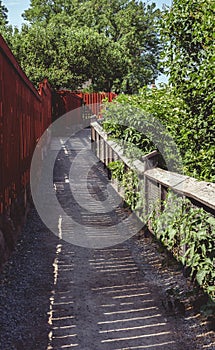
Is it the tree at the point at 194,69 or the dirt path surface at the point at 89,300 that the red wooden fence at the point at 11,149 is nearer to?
the dirt path surface at the point at 89,300

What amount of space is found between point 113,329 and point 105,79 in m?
28.4

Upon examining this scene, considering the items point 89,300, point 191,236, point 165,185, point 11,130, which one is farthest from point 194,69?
point 89,300

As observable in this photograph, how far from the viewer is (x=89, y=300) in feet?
14.5

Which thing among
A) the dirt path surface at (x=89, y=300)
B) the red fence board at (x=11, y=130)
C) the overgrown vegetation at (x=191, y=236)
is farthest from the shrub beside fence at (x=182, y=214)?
the red fence board at (x=11, y=130)

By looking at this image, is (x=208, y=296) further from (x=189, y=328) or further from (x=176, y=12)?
(x=176, y=12)

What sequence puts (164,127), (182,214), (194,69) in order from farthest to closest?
(164,127) < (194,69) < (182,214)

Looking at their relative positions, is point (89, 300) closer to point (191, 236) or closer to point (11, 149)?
point (191, 236)

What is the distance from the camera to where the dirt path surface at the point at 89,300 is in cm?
366

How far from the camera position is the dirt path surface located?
3.66 metres

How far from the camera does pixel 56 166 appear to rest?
1322cm

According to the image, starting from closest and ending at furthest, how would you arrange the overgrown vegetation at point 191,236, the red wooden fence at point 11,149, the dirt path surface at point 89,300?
the dirt path surface at point 89,300 < the overgrown vegetation at point 191,236 < the red wooden fence at point 11,149

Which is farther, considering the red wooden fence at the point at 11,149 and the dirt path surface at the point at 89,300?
the red wooden fence at the point at 11,149

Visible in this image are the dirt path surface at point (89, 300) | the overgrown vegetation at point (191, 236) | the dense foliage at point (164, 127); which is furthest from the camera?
the dense foliage at point (164, 127)

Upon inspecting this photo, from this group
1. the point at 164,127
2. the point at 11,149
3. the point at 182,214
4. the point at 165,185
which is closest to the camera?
the point at 182,214
